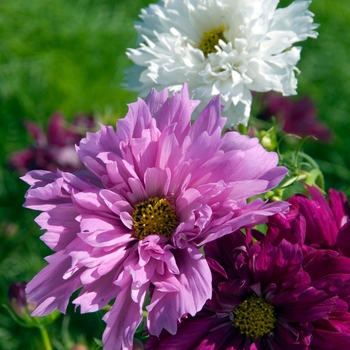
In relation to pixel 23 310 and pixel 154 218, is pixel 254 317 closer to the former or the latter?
pixel 154 218

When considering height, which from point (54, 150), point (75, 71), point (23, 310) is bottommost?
point (75, 71)

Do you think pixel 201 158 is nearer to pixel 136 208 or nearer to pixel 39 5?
pixel 136 208

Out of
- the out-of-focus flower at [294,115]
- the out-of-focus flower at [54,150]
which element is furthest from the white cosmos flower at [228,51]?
the out-of-focus flower at [294,115]

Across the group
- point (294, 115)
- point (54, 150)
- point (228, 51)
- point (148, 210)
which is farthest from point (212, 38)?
point (294, 115)

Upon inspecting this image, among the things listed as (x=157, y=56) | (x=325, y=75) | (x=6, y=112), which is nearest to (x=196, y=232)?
(x=157, y=56)

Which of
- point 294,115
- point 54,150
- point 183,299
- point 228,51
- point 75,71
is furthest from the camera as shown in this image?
point 75,71

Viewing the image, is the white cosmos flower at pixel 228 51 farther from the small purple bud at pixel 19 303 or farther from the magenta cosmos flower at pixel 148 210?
the small purple bud at pixel 19 303
